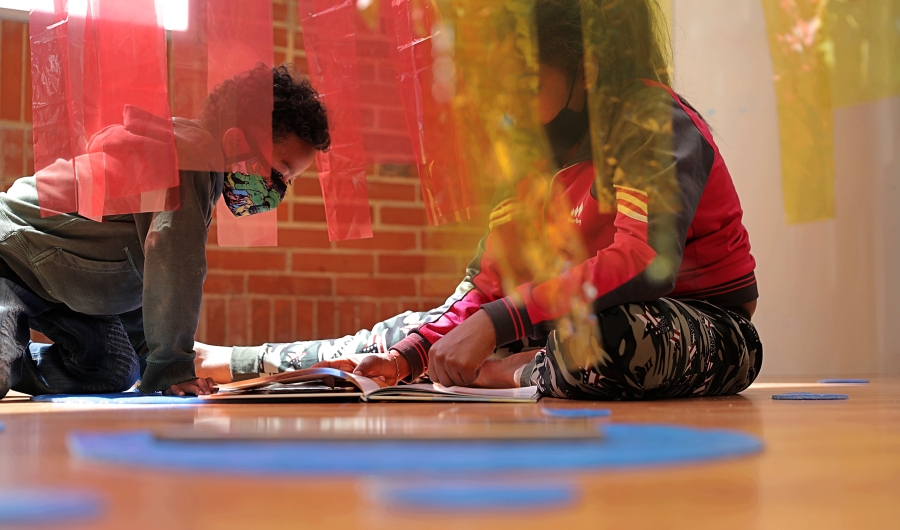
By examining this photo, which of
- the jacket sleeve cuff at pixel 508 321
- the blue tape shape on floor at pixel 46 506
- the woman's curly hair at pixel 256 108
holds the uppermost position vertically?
the woman's curly hair at pixel 256 108

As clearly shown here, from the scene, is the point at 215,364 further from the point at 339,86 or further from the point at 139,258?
the point at 339,86

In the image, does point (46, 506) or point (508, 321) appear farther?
point (508, 321)

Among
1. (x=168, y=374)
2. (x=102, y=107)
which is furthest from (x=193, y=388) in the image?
(x=102, y=107)

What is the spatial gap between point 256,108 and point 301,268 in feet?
4.22

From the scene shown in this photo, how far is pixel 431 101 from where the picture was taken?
0.81 metres

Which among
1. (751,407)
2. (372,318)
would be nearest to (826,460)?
(751,407)

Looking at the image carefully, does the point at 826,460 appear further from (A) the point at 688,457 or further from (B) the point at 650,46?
(B) the point at 650,46

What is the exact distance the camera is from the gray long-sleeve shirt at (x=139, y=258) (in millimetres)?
949

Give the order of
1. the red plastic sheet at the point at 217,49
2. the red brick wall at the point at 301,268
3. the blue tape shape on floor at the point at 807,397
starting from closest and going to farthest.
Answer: the red plastic sheet at the point at 217,49, the blue tape shape on floor at the point at 807,397, the red brick wall at the point at 301,268

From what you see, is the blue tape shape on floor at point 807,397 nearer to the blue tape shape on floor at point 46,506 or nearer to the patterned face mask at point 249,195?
the patterned face mask at point 249,195

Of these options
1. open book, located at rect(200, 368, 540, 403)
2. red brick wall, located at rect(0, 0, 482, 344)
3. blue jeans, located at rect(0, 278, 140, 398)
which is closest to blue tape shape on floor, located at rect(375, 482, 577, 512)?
open book, located at rect(200, 368, 540, 403)

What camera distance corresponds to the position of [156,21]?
2.50 ft

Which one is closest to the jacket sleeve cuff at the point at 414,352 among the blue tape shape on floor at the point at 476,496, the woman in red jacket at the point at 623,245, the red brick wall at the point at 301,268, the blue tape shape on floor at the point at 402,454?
the woman in red jacket at the point at 623,245

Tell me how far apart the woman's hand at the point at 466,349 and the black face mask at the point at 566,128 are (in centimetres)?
27
